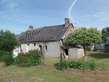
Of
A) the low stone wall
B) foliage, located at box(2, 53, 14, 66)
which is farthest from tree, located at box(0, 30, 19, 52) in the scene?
the low stone wall

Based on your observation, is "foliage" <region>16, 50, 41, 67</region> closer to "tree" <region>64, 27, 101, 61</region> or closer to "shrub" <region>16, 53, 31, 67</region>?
"shrub" <region>16, 53, 31, 67</region>

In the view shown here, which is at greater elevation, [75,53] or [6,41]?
[6,41]

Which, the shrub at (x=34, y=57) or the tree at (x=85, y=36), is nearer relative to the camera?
the tree at (x=85, y=36)

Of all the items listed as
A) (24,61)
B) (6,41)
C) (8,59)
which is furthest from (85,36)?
(6,41)

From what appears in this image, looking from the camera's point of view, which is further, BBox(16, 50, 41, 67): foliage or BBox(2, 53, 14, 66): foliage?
BBox(2, 53, 14, 66): foliage

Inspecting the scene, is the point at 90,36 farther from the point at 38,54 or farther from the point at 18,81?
the point at 18,81

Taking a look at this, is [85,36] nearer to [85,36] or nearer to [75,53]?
[85,36]

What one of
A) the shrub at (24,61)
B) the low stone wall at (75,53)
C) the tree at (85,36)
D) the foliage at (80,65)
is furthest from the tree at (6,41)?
the tree at (85,36)

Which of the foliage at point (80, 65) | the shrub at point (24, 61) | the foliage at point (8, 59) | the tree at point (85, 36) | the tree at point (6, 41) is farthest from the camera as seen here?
the tree at point (6, 41)

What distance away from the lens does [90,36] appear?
768cm

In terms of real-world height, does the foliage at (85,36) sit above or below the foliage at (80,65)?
above

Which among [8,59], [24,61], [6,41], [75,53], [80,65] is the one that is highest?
[6,41]

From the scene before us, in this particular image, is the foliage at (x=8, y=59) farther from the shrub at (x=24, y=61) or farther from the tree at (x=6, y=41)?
the tree at (x=6, y=41)

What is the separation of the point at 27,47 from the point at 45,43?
18.3ft
